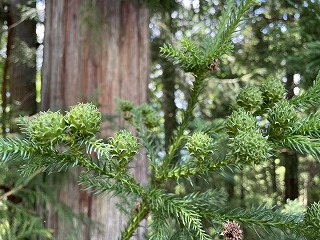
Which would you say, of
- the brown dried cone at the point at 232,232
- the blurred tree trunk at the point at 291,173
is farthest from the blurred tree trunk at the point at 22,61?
the brown dried cone at the point at 232,232

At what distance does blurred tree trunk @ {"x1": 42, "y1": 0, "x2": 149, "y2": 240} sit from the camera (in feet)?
7.18

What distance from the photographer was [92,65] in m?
2.27

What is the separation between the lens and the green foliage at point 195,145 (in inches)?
26.5

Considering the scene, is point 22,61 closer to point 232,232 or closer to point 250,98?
point 250,98

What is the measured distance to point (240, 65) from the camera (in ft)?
14.9

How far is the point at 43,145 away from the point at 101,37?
5.59ft

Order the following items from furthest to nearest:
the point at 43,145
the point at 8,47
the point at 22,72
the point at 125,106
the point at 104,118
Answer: the point at 22,72 < the point at 8,47 < the point at 104,118 < the point at 125,106 < the point at 43,145

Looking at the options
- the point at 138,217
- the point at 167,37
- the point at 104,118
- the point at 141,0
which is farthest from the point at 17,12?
the point at 138,217

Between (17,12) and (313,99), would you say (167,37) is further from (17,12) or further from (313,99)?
(313,99)

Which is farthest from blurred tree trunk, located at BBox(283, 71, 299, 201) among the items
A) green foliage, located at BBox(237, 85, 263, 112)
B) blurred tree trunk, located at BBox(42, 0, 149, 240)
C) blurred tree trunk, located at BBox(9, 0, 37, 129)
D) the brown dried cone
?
the brown dried cone

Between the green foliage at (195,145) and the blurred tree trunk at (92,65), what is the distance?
1.34 metres

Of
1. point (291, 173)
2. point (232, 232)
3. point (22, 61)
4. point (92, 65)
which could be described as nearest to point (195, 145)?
point (232, 232)

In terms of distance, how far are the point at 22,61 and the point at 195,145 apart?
372 cm

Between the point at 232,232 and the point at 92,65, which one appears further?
the point at 92,65
